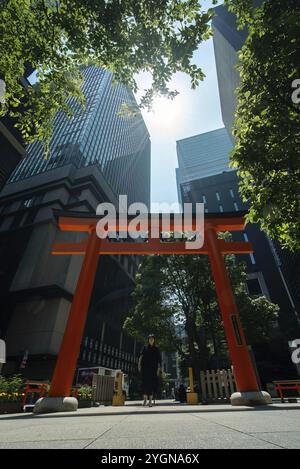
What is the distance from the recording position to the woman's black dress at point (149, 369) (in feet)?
23.9

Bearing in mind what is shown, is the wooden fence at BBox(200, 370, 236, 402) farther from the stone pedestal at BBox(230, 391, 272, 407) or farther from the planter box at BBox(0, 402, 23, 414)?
the planter box at BBox(0, 402, 23, 414)

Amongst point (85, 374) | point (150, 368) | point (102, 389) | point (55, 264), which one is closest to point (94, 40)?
point (150, 368)

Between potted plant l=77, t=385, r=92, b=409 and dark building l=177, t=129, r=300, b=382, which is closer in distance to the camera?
potted plant l=77, t=385, r=92, b=409

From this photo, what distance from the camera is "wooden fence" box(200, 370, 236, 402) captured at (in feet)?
34.3

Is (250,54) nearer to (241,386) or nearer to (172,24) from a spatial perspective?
(172,24)

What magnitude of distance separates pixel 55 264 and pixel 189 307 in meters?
16.8

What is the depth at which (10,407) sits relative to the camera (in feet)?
27.3

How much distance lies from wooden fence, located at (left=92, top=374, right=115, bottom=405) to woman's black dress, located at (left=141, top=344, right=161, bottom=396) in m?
5.43

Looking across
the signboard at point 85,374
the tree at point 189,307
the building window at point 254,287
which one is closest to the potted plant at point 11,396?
the tree at point 189,307

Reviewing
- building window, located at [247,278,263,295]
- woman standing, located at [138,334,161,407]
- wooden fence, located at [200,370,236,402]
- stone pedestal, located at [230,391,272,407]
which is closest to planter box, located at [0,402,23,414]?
woman standing, located at [138,334,161,407]

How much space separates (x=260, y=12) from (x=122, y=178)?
59.1 meters

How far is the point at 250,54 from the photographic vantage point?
→ 21.3 ft

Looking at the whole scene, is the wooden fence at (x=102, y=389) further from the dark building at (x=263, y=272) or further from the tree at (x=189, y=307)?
the dark building at (x=263, y=272)

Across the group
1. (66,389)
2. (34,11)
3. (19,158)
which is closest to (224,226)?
(66,389)
